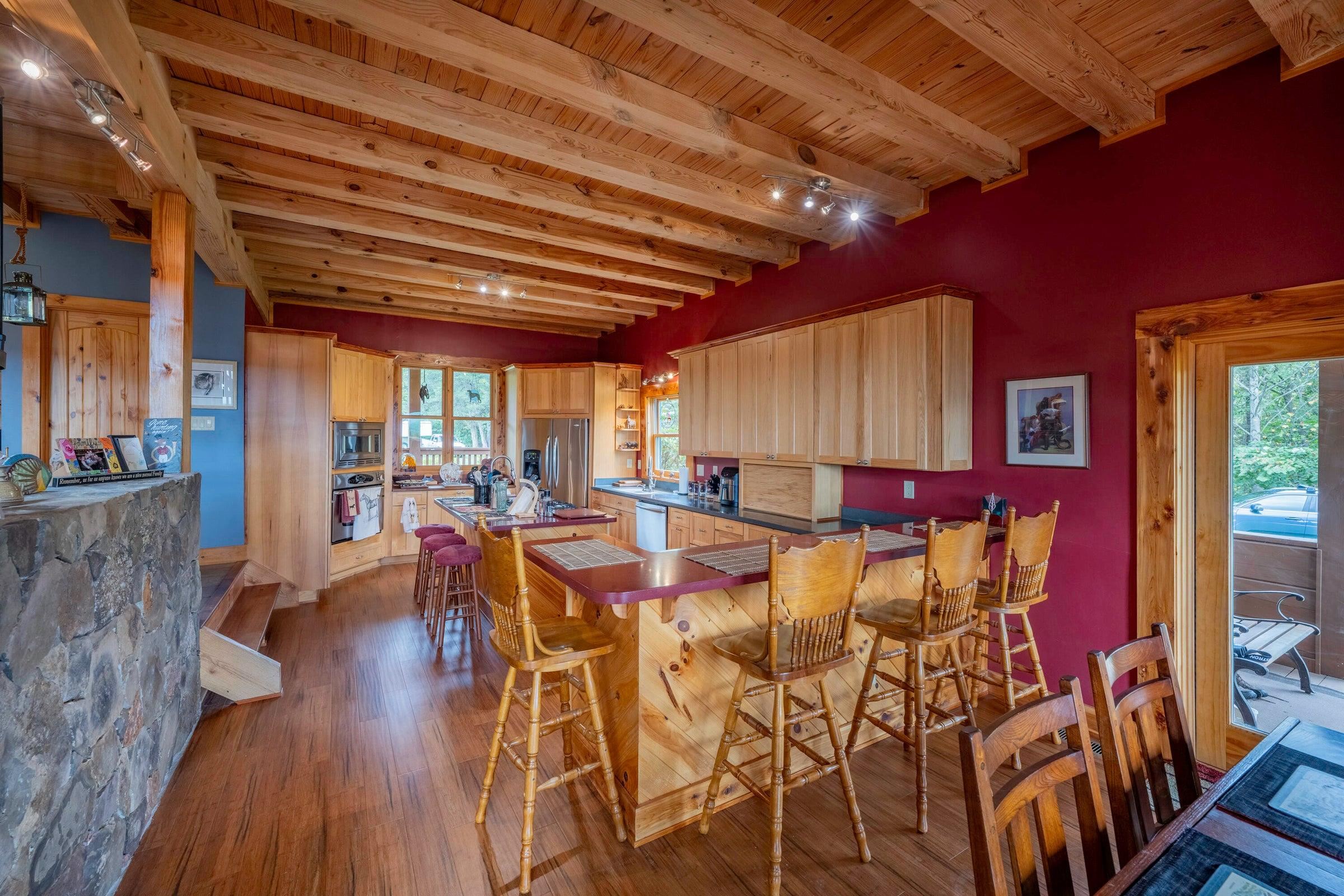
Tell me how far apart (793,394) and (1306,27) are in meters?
2.70

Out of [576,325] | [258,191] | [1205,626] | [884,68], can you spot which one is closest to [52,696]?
[258,191]

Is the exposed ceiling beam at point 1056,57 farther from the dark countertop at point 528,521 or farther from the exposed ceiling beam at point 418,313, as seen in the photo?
the exposed ceiling beam at point 418,313

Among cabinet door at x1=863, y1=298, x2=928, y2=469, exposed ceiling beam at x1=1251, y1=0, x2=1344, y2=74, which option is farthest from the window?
exposed ceiling beam at x1=1251, y1=0, x2=1344, y2=74

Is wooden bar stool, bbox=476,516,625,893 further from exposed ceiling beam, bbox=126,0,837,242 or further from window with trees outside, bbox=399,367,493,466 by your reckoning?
window with trees outside, bbox=399,367,493,466

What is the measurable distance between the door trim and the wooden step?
184 inches

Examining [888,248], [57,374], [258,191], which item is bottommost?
[57,374]

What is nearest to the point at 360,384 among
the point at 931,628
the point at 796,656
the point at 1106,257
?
the point at 796,656

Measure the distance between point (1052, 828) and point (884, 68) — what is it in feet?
8.75

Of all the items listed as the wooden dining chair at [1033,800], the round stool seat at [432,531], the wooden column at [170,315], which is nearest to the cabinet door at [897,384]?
the wooden dining chair at [1033,800]

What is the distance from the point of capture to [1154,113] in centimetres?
241

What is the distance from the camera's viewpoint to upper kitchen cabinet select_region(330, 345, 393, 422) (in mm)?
5141

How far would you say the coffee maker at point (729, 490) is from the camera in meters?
4.80

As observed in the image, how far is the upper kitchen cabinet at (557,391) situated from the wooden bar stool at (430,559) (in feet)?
8.05

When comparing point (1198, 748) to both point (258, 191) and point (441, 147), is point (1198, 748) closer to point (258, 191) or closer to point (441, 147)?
point (441, 147)
